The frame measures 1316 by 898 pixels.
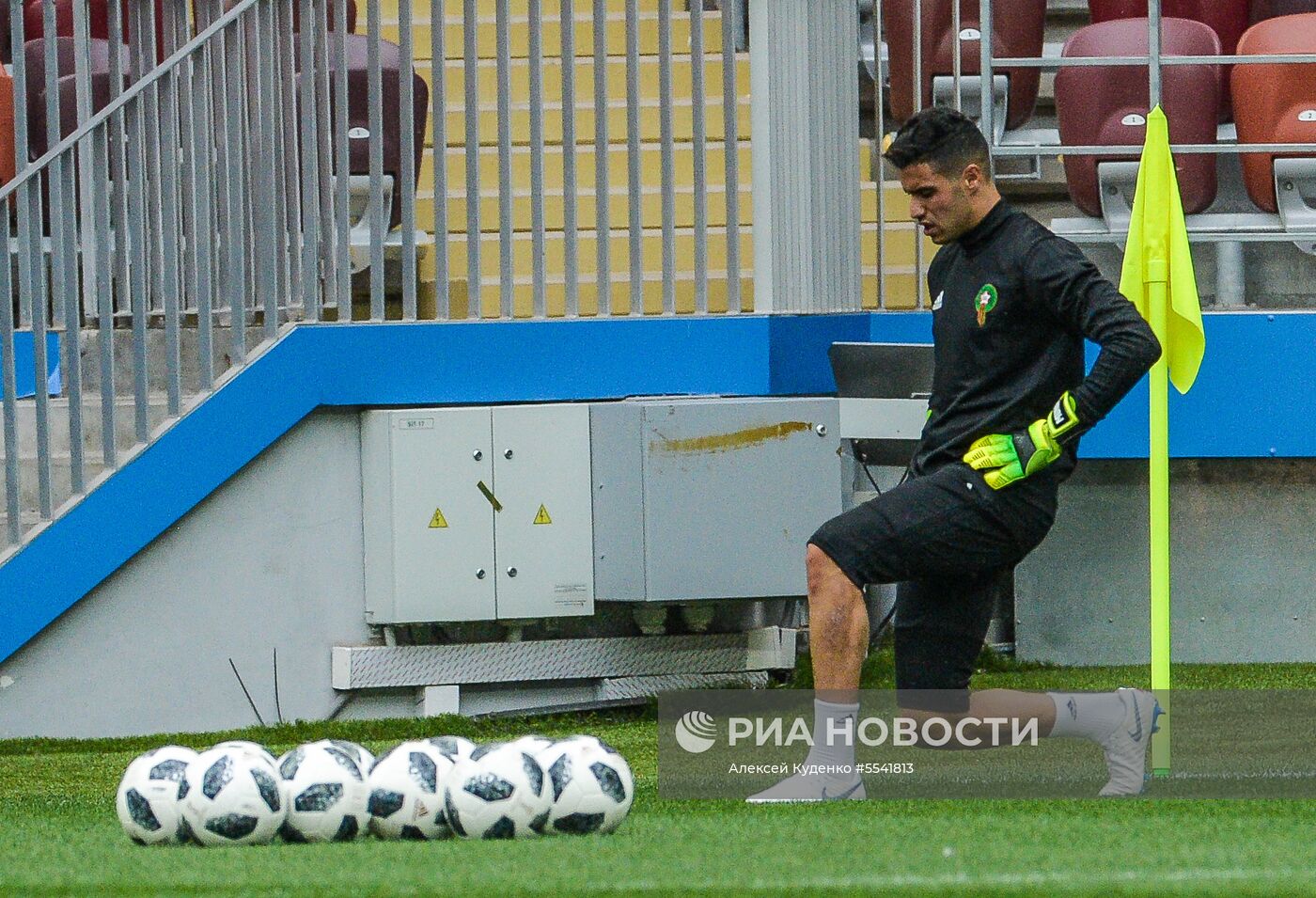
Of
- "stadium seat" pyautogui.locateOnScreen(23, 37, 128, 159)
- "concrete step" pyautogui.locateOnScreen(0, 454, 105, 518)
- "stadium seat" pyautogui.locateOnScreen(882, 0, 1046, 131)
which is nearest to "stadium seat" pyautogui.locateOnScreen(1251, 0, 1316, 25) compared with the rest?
"stadium seat" pyautogui.locateOnScreen(882, 0, 1046, 131)

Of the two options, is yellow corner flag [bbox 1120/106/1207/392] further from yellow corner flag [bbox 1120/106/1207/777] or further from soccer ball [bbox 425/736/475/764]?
soccer ball [bbox 425/736/475/764]

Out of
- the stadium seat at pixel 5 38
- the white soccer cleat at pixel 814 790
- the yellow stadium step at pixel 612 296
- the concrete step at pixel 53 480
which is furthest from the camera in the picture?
the stadium seat at pixel 5 38

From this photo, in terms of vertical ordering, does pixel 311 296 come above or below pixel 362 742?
above

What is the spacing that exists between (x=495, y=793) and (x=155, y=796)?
764 millimetres

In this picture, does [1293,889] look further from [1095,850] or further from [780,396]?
[780,396]

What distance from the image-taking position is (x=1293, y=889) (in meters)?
3.76

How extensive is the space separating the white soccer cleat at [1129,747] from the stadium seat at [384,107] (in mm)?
4024

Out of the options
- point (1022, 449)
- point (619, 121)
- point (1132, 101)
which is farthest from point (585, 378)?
point (1022, 449)

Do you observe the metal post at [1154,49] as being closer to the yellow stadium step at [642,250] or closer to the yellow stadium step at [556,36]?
the yellow stadium step at [642,250]

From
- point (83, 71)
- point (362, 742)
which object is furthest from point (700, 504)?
point (83, 71)

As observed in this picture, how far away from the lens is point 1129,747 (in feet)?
17.9

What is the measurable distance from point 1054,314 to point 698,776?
1.89 meters

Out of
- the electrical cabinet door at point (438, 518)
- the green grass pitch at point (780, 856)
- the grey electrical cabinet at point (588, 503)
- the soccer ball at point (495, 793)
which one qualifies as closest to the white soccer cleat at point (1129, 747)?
the green grass pitch at point (780, 856)

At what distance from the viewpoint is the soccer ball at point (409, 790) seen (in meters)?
4.67
